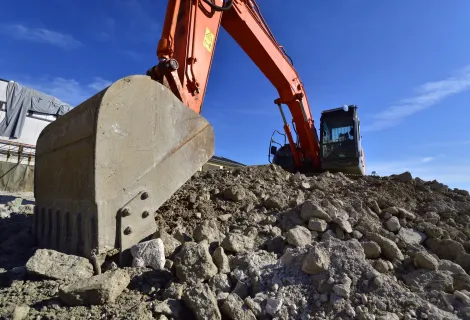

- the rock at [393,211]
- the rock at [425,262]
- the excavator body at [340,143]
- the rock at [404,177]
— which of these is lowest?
the rock at [425,262]

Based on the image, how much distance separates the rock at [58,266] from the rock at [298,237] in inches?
57.5

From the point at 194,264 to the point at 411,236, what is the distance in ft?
6.91

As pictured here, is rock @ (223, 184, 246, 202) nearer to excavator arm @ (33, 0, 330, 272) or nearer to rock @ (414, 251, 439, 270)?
excavator arm @ (33, 0, 330, 272)

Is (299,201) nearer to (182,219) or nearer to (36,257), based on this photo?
(182,219)

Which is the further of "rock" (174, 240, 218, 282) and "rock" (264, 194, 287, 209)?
"rock" (264, 194, 287, 209)

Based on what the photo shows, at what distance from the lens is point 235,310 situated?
1803 mm

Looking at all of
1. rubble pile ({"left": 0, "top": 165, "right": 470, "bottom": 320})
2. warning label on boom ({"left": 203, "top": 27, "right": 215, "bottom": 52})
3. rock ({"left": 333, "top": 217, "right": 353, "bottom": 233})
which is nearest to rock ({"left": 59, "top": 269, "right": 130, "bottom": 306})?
rubble pile ({"left": 0, "top": 165, "right": 470, "bottom": 320})

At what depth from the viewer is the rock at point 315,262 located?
2088 mm

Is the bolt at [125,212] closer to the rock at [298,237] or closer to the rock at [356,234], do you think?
the rock at [298,237]

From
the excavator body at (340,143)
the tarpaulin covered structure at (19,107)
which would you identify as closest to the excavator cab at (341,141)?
the excavator body at (340,143)

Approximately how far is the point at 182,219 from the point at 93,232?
32.8 inches

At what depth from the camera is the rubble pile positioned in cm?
181

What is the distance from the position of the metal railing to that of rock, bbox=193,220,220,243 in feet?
49.0

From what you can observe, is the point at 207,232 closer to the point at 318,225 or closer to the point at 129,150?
the point at 129,150
